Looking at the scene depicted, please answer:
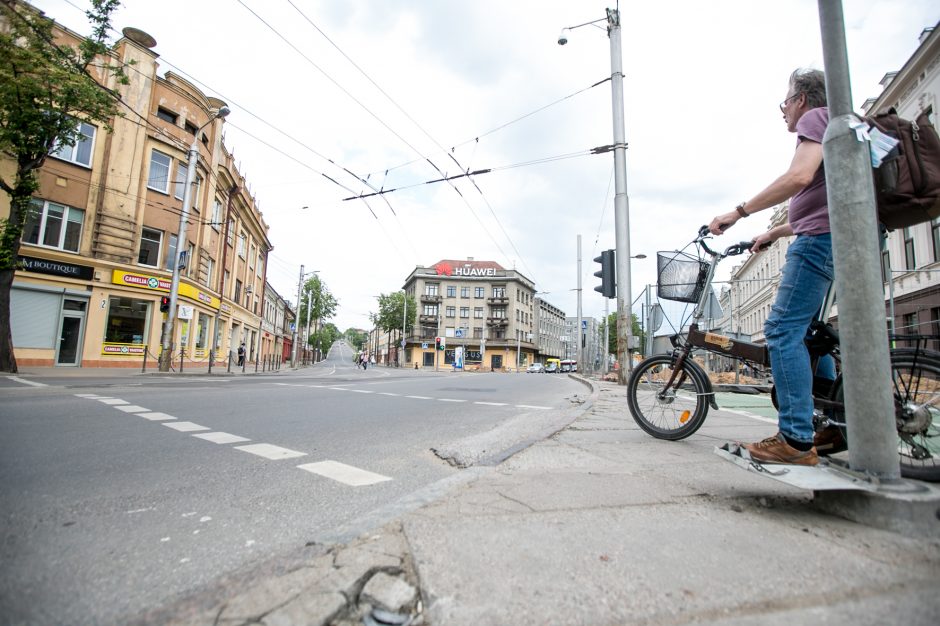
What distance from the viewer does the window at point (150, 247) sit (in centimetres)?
2124

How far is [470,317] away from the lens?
7625 centimetres

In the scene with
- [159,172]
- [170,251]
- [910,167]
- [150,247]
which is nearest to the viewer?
[910,167]

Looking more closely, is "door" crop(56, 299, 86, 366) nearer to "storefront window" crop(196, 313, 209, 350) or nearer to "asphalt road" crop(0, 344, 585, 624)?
"storefront window" crop(196, 313, 209, 350)

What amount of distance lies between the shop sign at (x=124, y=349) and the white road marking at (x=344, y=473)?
20.7 m

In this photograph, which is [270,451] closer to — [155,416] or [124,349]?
[155,416]

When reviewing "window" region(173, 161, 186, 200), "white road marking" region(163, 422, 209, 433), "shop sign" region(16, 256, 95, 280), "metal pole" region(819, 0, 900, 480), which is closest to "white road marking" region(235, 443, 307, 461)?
"white road marking" region(163, 422, 209, 433)

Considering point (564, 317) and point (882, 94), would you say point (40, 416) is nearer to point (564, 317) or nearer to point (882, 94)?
point (882, 94)

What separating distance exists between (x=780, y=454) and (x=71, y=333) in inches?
968

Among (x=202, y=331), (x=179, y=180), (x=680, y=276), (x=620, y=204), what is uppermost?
(x=179, y=180)

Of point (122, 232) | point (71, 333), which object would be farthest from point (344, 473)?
point (122, 232)

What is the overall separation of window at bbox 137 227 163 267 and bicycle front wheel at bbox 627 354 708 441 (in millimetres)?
24077

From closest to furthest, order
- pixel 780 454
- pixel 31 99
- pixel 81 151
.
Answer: pixel 780 454 < pixel 31 99 < pixel 81 151

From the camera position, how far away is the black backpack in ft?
6.59

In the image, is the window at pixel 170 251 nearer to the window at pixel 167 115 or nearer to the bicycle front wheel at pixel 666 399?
the window at pixel 167 115
